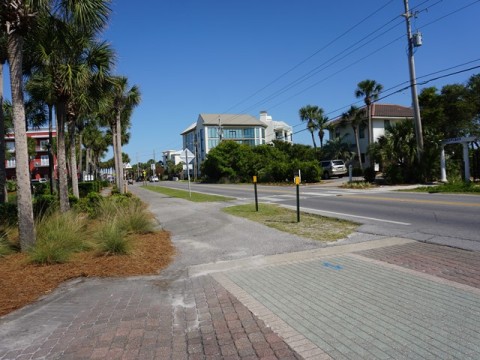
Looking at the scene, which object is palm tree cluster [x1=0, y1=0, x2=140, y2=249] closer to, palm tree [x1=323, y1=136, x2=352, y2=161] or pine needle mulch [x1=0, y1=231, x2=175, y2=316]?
pine needle mulch [x1=0, y1=231, x2=175, y2=316]

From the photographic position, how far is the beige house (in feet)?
173

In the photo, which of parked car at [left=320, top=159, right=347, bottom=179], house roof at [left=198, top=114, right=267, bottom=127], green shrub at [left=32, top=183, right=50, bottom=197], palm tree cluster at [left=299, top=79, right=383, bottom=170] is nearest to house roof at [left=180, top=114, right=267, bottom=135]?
house roof at [left=198, top=114, right=267, bottom=127]

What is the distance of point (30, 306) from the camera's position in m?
5.22

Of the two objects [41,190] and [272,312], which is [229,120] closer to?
[41,190]

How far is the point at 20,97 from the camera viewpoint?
27.0 ft

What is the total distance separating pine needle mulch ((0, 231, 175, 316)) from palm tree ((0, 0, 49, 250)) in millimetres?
634

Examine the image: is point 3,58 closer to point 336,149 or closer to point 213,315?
point 213,315

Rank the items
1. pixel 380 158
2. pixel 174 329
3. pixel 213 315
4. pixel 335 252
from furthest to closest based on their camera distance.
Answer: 1. pixel 380 158
2. pixel 335 252
3. pixel 213 315
4. pixel 174 329

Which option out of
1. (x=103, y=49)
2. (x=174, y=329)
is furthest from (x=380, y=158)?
(x=174, y=329)

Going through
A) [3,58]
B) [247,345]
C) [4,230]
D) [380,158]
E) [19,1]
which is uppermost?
[3,58]

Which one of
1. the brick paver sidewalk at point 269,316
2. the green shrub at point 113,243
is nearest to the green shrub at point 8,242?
the green shrub at point 113,243

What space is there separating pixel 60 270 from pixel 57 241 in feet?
3.30

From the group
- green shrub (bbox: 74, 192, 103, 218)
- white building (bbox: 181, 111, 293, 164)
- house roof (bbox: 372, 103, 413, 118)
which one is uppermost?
white building (bbox: 181, 111, 293, 164)

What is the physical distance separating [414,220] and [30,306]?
951cm
